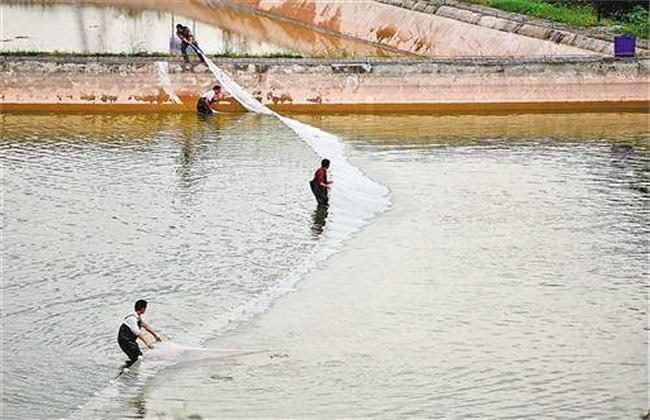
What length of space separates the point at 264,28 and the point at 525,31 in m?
16.5

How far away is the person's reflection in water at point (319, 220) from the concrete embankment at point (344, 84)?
40.6ft

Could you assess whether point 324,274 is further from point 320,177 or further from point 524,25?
point 524,25

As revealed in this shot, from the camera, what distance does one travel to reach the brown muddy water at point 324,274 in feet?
64.5

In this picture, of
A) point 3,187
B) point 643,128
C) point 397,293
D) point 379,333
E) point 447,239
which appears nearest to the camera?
point 379,333

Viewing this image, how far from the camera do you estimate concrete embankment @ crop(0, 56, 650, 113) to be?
4172cm

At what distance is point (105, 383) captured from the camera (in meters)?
19.7

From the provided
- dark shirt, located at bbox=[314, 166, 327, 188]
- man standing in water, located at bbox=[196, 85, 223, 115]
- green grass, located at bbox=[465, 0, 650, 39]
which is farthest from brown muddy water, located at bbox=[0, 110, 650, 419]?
green grass, located at bbox=[465, 0, 650, 39]

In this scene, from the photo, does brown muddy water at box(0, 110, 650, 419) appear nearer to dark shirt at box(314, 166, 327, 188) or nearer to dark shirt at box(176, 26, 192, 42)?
dark shirt at box(314, 166, 327, 188)

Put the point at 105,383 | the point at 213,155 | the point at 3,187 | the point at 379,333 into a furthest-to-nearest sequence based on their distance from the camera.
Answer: the point at 213,155, the point at 3,187, the point at 379,333, the point at 105,383

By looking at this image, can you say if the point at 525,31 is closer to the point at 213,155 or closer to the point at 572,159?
the point at 572,159

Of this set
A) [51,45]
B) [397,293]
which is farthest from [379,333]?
[51,45]

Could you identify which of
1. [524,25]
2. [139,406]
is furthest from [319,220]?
[524,25]

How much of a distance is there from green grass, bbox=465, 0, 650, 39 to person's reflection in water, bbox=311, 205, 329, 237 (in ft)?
66.4

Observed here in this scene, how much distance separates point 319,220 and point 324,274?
3.75 m
